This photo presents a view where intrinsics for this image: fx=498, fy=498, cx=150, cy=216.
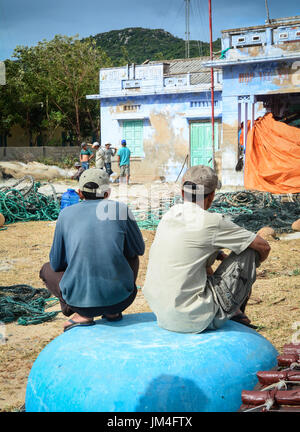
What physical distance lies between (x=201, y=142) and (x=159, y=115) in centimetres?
206

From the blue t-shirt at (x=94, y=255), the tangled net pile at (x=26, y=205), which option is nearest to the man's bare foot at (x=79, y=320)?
the blue t-shirt at (x=94, y=255)

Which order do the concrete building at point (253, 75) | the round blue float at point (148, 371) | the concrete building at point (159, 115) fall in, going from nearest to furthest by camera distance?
the round blue float at point (148, 371) < the concrete building at point (253, 75) < the concrete building at point (159, 115)

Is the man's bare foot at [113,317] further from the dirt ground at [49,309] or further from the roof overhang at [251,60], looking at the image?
the roof overhang at [251,60]

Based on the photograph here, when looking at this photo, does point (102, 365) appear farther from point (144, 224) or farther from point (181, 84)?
point (181, 84)

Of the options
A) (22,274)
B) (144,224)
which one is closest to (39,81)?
(144,224)

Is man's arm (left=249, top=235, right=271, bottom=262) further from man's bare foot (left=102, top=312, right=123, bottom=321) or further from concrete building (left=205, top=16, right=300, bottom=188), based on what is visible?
concrete building (left=205, top=16, right=300, bottom=188)

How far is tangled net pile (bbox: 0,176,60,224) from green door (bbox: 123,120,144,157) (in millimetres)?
8671

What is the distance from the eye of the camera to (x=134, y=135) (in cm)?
2069

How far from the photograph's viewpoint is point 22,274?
739 centimetres

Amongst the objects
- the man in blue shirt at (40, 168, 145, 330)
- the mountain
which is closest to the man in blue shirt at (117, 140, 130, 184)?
the man in blue shirt at (40, 168, 145, 330)

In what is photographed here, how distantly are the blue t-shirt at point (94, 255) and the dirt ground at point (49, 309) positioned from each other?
1022mm

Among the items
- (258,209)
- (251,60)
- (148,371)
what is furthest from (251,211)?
(148,371)

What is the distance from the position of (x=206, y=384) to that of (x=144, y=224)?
810 centimetres

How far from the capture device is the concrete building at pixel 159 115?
1930cm
